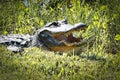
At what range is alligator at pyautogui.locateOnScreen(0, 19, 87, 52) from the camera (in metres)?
4.79

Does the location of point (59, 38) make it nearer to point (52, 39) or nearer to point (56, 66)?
point (52, 39)

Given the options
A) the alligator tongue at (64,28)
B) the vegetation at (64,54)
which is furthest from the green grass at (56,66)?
the alligator tongue at (64,28)

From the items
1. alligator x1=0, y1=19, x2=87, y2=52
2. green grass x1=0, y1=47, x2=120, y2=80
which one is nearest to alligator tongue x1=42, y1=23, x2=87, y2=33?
alligator x1=0, y1=19, x2=87, y2=52

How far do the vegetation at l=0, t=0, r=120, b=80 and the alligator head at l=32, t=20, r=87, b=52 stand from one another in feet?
0.45

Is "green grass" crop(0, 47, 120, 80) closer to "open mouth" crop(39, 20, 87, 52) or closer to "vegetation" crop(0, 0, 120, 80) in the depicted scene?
"vegetation" crop(0, 0, 120, 80)

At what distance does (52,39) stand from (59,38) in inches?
4.1

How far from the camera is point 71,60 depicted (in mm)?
A: 4438

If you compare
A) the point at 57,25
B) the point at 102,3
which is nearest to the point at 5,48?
the point at 57,25

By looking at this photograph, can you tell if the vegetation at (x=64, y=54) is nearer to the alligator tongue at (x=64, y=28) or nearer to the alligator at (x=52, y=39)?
the alligator at (x=52, y=39)

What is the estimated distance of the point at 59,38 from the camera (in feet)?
16.5

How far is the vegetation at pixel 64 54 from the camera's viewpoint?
3.90 m

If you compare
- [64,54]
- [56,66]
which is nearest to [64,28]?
[64,54]

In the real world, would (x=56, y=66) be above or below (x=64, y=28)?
below

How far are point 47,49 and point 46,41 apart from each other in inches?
4.6
